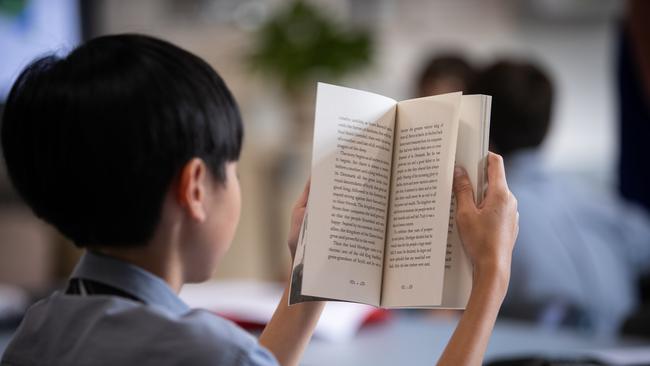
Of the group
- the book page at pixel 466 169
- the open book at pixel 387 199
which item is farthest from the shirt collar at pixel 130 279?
the book page at pixel 466 169

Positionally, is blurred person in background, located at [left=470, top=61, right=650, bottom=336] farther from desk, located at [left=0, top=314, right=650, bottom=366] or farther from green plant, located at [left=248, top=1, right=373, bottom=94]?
green plant, located at [left=248, top=1, right=373, bottom=94]

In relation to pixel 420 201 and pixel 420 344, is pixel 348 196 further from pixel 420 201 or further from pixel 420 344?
pixel 420 344

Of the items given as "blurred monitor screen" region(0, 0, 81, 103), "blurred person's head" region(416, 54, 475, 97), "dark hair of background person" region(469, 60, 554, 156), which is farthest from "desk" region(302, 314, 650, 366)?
"blurred monitor screen" region(0, 0, 81, 103)

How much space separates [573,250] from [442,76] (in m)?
0.95

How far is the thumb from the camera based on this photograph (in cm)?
84

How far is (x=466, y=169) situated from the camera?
845 millimetres

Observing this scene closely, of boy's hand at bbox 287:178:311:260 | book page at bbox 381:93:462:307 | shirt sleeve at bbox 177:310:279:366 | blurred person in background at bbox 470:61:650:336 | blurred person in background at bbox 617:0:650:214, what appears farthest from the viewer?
blurred person in background at bbox 470:61:650:336

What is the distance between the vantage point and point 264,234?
4.14 m

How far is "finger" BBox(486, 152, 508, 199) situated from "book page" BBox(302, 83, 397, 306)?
100 mm

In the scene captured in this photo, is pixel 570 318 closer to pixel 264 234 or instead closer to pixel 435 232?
pixel 435 232

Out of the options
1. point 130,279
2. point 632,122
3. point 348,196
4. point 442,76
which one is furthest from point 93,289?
point 442,76

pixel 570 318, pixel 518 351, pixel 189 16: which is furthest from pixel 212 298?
pixel 189 16

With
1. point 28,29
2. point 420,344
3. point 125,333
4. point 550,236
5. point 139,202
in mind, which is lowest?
point 420,344

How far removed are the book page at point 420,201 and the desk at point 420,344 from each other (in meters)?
0.49
